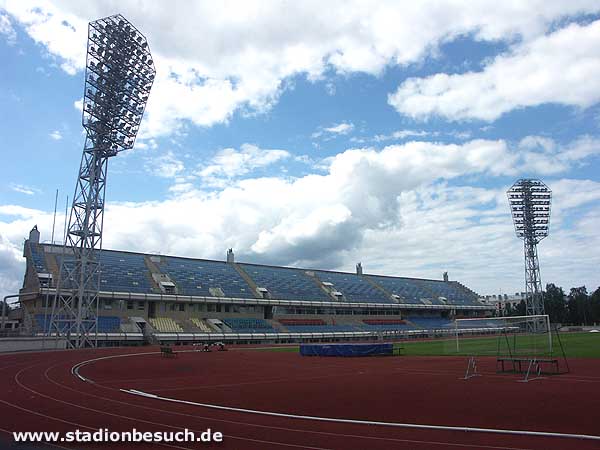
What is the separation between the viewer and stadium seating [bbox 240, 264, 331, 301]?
8112cm

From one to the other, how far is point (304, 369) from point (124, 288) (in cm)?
4123

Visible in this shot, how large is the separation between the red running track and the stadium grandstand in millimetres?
28993

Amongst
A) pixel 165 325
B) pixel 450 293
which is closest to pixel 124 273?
pixel 165 325

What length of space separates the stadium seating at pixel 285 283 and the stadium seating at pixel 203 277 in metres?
3.78

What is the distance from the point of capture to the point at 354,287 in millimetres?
94688

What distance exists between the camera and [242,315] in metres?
Answer: 74.5

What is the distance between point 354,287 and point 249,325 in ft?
97.2

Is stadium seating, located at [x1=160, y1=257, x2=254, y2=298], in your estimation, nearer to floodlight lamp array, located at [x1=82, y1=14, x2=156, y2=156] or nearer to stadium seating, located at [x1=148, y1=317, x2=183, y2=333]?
stadium seating, located at [x1=148, y1=317, x2=183, y2=333]

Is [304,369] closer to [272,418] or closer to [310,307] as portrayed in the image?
[272,418]

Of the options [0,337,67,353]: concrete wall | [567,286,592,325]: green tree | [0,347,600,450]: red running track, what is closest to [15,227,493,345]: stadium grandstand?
[0,337,67,353]: concrete wall

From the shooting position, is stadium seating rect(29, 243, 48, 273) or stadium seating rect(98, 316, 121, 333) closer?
stadium seating rect(98, 316, 121, 333)

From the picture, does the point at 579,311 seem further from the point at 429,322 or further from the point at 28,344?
the point at 28,344

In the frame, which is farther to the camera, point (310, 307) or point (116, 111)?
point (310, 307)

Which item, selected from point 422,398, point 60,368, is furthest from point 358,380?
point 60,368
